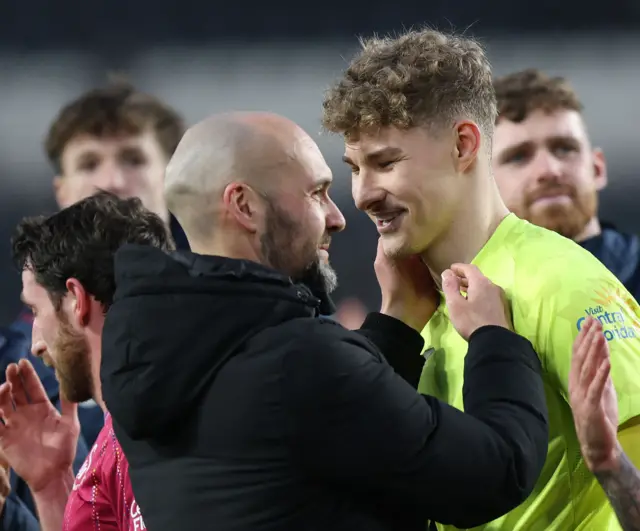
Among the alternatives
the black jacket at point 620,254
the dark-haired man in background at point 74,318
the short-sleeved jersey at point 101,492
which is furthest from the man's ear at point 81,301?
the black jacket at point 620,254

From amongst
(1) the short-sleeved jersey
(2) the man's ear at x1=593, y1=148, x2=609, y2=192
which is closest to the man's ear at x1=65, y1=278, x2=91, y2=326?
(1) the short-sleeved jersey

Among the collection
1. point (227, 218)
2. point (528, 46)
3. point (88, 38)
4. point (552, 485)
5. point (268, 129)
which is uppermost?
point (528, 46)

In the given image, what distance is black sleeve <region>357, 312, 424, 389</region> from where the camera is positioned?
1.74 meters


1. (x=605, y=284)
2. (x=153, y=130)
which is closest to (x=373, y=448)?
(x=605, y=284)

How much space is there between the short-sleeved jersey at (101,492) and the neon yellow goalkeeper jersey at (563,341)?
2.34 feet

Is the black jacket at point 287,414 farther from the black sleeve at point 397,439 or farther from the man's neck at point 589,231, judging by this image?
the man's neck at point 589,231

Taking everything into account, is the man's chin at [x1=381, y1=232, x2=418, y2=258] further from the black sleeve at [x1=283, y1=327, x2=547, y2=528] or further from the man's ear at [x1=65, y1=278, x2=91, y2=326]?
the man's ear at [x1=65, y1=278, x2=91, y2=326]

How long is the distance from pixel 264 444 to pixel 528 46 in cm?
297

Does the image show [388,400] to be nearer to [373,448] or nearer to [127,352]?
[373,448]

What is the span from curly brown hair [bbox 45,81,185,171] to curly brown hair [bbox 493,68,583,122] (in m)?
1.17

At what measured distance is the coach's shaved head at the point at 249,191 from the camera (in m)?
1.55

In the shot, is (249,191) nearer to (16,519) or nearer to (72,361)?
(72,361)

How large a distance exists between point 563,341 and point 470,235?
29cm

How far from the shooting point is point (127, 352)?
1.43 meters
